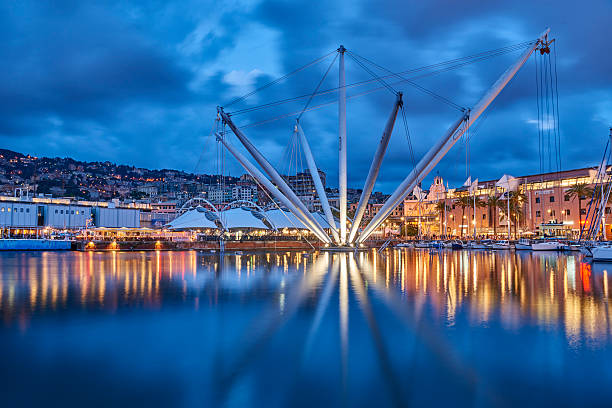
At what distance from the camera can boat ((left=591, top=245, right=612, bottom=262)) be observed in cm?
3338

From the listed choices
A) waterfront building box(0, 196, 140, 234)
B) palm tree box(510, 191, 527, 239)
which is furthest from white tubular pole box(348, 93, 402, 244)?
waterfront building box(0, 196, 140, 234)

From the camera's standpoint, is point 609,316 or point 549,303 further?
point 549,303

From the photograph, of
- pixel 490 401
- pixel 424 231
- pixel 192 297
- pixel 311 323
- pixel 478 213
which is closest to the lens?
pixel 490 401

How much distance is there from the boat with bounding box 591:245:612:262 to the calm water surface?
19.9m

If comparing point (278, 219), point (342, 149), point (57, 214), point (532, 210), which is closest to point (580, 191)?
point (532, 210)

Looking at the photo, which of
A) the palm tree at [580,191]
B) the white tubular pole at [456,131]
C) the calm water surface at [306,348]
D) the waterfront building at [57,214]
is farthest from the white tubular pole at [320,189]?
the waterfront building at [57,214]

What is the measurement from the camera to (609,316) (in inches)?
480

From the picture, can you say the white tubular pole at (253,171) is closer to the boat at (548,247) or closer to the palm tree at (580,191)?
the boat at (548,247)

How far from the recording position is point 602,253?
3375cm

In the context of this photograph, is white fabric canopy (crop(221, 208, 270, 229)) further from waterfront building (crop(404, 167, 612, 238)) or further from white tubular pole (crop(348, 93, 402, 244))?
white tubular pole (crop(348, 93, 402, 244))

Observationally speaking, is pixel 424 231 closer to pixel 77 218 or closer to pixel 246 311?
pixel 77 218

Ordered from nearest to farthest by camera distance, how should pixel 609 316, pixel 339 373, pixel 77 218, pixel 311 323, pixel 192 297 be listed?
pixel 339 373
pixel 311 323
pixel 609 316
pixel 192 297
pixel 77 218

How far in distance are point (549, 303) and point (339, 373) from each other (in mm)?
9852

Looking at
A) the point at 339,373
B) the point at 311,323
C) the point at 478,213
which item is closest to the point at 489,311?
the point at 311,323
